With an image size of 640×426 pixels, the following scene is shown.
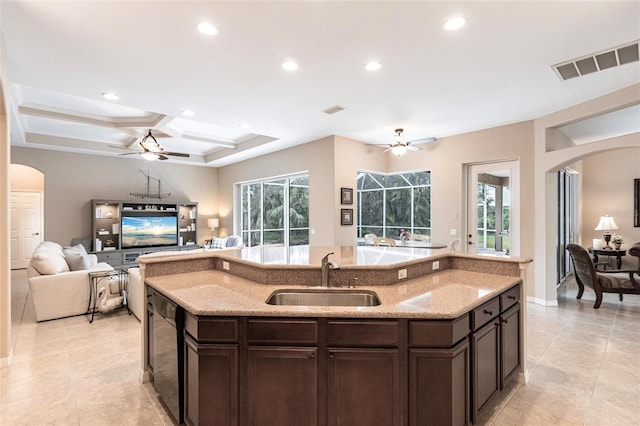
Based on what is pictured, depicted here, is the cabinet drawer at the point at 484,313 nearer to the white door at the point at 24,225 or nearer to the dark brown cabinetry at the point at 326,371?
the dark brown cabinetry at the point at 326,371

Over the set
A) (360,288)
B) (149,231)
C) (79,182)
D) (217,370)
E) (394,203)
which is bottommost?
(217,370)

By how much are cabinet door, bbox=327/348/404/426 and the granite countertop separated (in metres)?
0.23

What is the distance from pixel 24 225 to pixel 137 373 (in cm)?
830

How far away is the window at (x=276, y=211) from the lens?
25.0 ft

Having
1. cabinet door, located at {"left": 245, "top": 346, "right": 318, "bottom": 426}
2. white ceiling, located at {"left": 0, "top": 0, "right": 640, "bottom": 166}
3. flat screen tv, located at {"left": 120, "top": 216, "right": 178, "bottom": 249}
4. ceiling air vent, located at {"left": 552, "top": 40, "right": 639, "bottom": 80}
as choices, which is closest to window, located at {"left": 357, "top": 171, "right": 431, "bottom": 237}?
white ceiling, located at {"left": 0, "top": 0, "right": 640, "bottom": 166}

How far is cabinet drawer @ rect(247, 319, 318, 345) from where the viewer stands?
1.83 metres

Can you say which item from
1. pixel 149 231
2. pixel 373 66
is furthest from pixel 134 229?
pixel 373 66

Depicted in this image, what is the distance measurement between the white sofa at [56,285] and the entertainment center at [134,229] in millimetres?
3380

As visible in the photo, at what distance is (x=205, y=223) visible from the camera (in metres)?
9.83

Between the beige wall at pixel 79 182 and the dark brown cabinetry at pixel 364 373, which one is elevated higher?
the beige wall at pixel 79 182

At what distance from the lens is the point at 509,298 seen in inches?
101

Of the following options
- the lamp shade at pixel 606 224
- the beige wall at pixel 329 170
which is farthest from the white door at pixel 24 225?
the lamp shade at pixel 606 224

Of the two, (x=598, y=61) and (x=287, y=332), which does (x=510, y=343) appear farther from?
(x=598, y=61)

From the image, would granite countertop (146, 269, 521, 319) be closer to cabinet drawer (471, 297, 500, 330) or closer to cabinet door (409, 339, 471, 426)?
cabinet drawer (471, 297, 500, 330)
